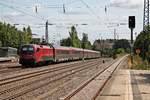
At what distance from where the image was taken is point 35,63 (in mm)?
48562

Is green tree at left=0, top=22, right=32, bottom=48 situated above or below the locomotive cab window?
above

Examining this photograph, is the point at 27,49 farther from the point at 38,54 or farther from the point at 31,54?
the point at 38,54

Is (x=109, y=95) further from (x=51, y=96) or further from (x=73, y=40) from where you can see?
(x=73, y=40)

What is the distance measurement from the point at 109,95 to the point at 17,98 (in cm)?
399

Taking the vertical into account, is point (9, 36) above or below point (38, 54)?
above

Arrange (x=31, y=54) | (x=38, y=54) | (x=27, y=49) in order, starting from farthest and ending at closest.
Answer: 1. (x=38, y=54)
2. (x=27, y=49)
3. (x=31, y=54)

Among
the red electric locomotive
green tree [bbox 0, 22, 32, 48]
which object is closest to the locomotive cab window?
the red electric locomotive

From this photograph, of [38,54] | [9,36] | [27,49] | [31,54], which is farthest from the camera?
[9,36]

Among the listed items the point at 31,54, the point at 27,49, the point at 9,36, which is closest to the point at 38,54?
the point at 31,54

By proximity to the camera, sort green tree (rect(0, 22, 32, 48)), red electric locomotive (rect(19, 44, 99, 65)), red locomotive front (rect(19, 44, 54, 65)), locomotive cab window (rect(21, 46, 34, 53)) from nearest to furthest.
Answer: red locomotive front (rect(19, 44, 54, 65))
red electric locomotive (rect(19, 44, 99, 65))
locomotive cab window (rect(21, 46, 34, 53))
green tree (rect(0, 22, 32, 48))

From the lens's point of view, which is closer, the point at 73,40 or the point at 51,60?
the point at 51,60

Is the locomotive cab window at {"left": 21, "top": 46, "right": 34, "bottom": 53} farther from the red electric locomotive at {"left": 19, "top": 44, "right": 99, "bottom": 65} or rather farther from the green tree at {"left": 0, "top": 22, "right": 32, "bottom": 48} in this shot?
the green tree at {"left": 0, "top": 22, "right": 32, "bottom": 48}

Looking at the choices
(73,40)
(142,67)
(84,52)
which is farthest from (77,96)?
(73,40)

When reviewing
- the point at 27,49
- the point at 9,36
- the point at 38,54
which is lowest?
the point at 38,54
